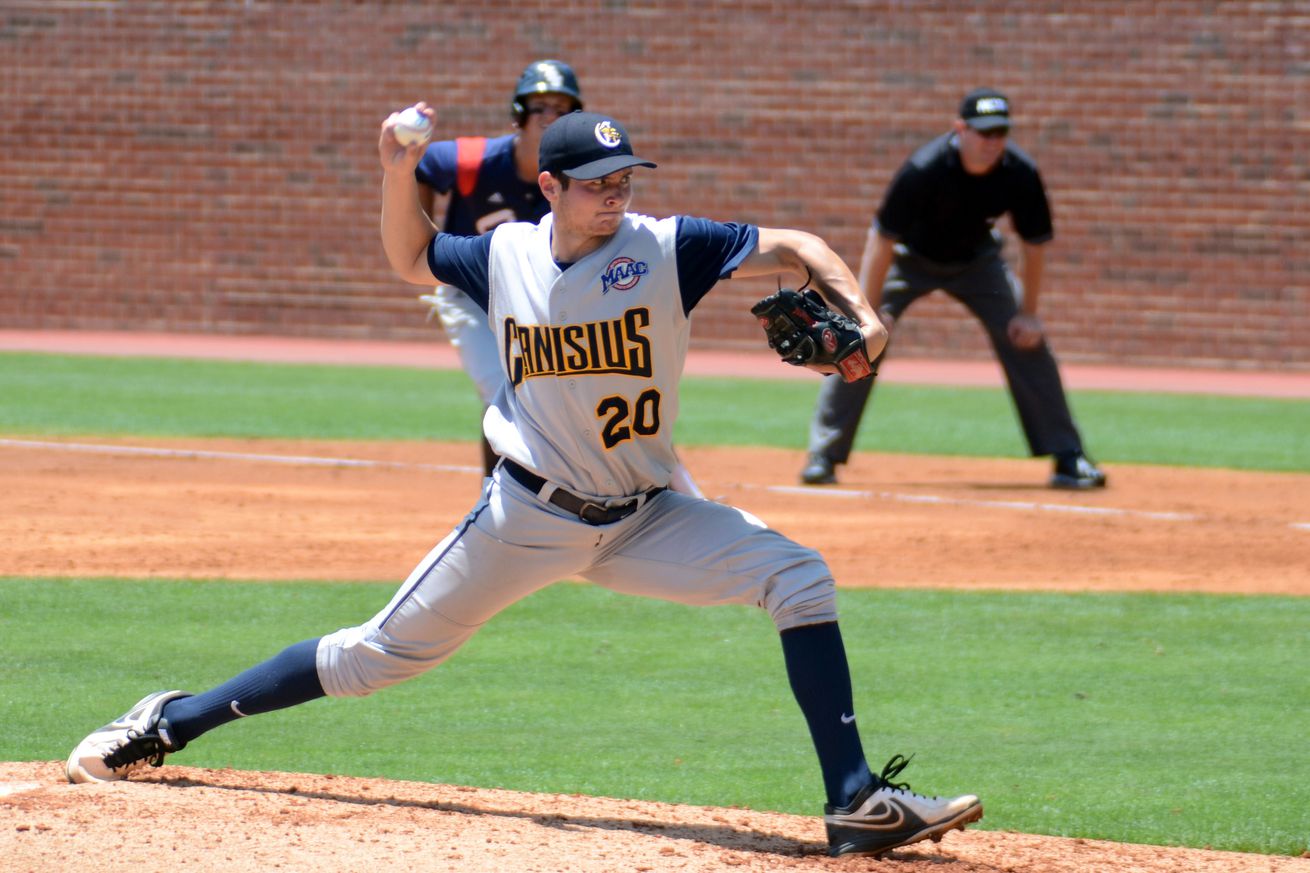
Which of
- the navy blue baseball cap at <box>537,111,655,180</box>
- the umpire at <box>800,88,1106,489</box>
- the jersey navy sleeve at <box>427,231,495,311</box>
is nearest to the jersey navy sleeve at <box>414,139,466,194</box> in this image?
the umpire at <box>800,88,1106,489</box>

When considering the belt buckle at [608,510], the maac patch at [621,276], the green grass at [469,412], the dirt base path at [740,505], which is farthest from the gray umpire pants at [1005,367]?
the maac patch at [621,276]

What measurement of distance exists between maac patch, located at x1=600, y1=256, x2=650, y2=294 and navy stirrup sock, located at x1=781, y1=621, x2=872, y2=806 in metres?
0.94

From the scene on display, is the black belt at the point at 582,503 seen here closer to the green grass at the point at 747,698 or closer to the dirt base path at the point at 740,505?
the green grass at the point at 747,698

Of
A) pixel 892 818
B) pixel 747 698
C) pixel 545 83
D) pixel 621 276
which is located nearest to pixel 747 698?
pixel 747 698

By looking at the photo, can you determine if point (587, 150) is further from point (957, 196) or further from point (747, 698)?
point (957, 196)

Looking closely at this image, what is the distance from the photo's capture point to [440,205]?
21.4 meters

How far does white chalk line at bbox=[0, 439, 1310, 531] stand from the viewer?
9.66 m

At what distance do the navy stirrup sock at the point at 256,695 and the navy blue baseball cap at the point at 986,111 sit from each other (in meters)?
6.24

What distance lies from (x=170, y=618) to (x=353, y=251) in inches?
663

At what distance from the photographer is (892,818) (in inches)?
157

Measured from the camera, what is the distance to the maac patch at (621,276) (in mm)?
4223

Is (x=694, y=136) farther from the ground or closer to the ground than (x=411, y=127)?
farther from the ground

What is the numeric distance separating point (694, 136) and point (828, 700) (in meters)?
19.1

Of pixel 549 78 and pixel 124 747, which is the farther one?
pixel 549 78
